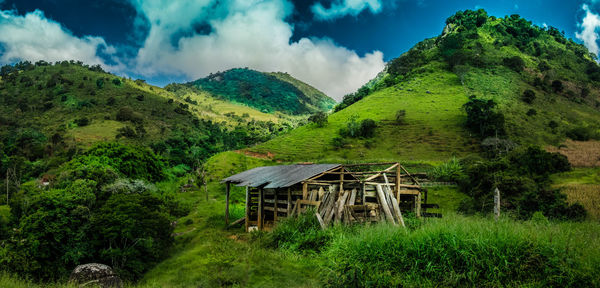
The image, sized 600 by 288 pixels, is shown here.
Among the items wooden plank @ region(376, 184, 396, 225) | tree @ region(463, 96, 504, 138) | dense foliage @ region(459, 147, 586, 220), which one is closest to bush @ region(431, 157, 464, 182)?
dense foliage @ region(459, 147, 586, 220)

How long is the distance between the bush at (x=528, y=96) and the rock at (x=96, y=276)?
230 feet

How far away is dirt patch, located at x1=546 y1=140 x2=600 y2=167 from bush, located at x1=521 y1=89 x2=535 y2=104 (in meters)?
17.6

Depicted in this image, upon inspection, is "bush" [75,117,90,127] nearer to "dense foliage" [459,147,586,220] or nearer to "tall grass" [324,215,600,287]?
"dense foliage" [459,147,586,220]

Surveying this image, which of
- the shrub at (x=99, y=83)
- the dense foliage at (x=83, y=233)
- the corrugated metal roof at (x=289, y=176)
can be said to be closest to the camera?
the dense foliage at (x=83, y=233)

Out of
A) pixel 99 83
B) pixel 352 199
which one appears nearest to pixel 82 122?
pixel 99 83

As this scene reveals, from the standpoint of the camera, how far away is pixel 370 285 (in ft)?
20.7

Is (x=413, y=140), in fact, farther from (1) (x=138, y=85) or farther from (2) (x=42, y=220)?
(1) (x=138, y=85)

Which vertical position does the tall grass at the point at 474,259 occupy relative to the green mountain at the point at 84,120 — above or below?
below

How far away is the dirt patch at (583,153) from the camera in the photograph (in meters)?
29.5

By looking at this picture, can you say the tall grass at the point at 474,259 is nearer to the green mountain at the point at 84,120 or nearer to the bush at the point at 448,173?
the bush at the point at 448,173

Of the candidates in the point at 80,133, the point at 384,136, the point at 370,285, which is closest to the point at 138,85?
the point at 80,133

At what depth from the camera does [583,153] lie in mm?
34906

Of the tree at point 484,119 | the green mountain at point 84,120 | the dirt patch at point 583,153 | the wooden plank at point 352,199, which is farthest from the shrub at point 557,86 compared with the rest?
the wooden plank at point 352,199

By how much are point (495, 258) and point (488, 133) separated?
47384 millimetres
